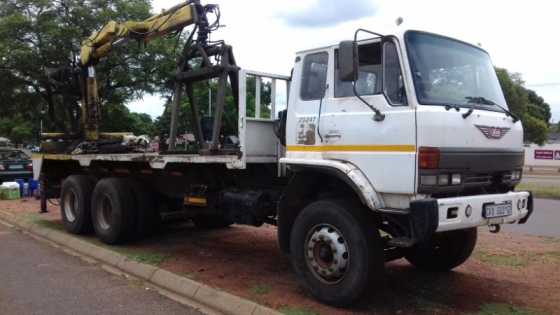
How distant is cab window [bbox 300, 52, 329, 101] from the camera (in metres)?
5.66

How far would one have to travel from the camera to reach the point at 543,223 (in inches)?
438

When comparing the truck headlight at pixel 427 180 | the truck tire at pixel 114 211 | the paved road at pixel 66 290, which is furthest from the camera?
the truck tire at pixel 114 211

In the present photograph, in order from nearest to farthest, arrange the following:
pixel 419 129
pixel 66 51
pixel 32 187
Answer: pixel 419 129 → pixel 32 187 → pixel 66 51

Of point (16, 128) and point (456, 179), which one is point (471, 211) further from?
point (16, 128)

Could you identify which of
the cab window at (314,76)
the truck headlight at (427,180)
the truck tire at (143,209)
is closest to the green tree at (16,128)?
the truck tire at (143,209)

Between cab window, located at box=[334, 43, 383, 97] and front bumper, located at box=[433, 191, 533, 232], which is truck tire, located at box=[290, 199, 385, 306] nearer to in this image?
front bumper, located at box=[433, 191, 533, 232]

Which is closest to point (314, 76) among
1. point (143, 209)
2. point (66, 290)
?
point (66, 290)

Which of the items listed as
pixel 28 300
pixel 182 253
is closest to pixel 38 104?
pixel 182 253

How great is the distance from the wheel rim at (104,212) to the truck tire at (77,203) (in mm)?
594

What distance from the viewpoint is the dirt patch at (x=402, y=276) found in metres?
5.34

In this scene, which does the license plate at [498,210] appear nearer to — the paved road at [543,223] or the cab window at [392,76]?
the cab window at [392,76]

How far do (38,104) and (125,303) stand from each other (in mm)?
18066

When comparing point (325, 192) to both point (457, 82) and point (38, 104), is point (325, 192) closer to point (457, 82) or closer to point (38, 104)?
point (457, 82)

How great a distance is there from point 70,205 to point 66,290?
13.0 feet
